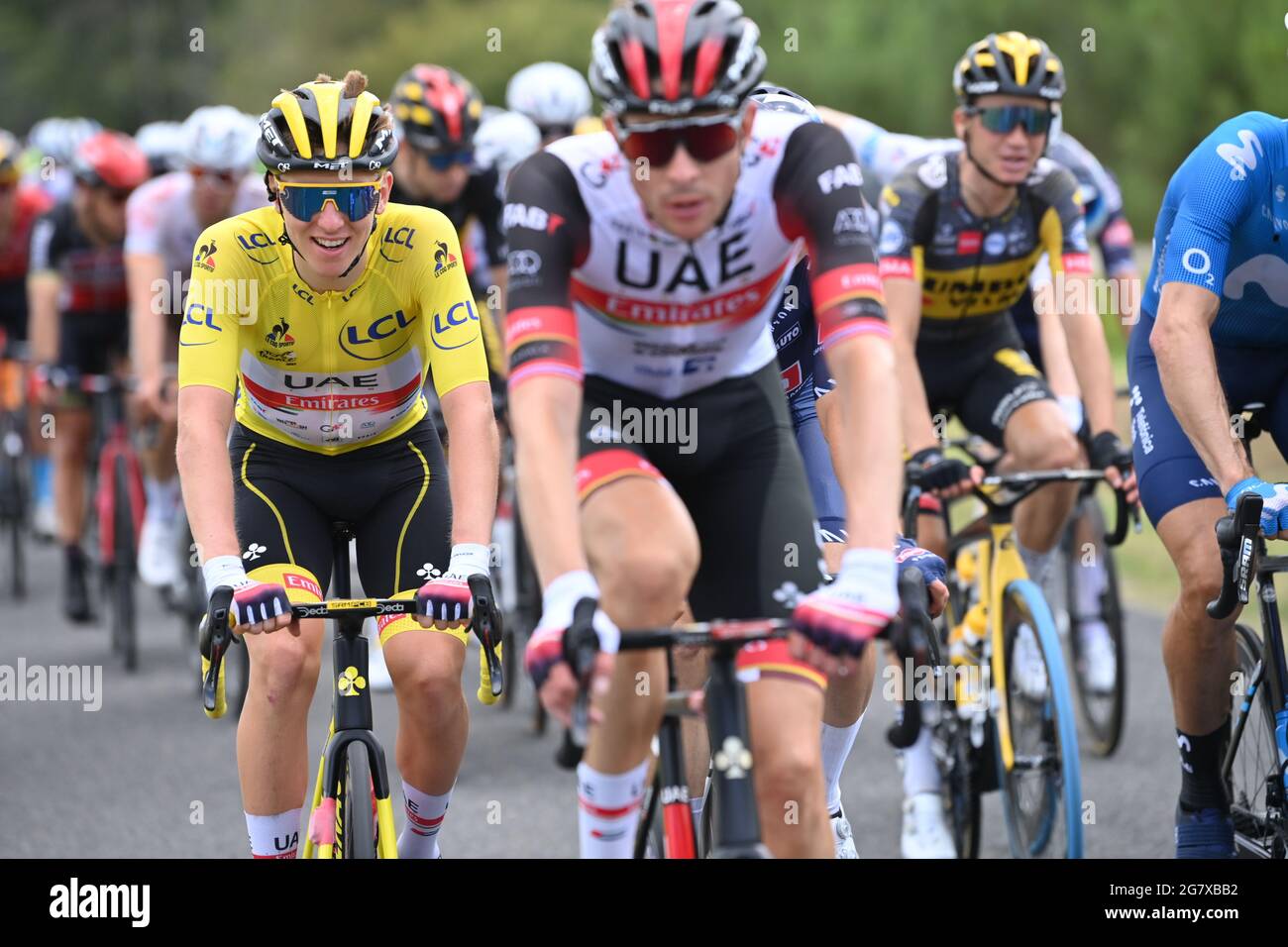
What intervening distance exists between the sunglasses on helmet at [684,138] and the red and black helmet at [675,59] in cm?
3

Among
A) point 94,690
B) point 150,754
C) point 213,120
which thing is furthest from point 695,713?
point 94,690

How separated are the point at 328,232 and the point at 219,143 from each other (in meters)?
5.08

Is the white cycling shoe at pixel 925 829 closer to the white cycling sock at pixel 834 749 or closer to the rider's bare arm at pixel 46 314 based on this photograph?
the white cycling sock at pixel 834 749

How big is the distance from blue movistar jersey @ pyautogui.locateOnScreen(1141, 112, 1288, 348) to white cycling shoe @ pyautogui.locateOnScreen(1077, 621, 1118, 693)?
3195mm

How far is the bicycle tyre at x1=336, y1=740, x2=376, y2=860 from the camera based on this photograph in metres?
4.66

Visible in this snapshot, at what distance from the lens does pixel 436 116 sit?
8914 millimetres

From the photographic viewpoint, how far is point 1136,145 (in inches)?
1543

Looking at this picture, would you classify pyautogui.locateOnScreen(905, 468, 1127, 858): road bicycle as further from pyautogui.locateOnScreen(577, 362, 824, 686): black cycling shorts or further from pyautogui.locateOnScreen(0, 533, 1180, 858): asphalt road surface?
pyautogui.locateOnScreen(577, 362, 824, 686): black cycling shorts

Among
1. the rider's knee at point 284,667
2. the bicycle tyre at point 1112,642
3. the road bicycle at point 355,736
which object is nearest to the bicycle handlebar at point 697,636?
the road bicycle at point 355,736

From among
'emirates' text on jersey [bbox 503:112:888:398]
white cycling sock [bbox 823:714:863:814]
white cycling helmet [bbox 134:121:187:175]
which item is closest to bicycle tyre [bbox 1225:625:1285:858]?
white cycling sock [bbox 823:714:863:814]

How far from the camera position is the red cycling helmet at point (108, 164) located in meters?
11.1
